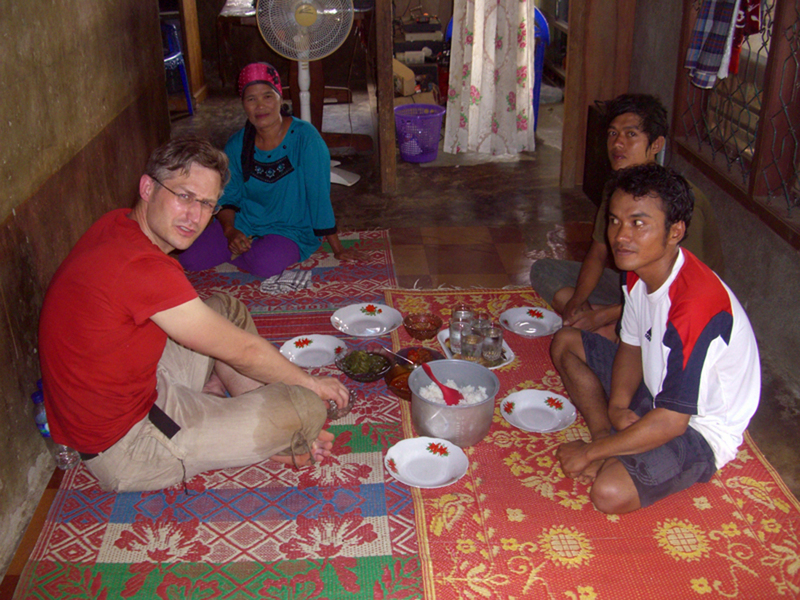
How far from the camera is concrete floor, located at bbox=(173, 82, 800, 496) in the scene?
2.77m

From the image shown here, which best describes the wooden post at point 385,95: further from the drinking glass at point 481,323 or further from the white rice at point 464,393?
the white rice at point 464,393

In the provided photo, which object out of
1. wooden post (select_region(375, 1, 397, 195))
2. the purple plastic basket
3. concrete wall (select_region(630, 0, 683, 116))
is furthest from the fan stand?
concrete wall (select_region(630, 0, 683, 116))

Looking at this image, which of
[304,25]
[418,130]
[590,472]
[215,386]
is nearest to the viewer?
[590,472]

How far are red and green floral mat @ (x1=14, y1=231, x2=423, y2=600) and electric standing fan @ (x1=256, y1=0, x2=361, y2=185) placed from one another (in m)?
3.02

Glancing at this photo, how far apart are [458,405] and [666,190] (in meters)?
0.93

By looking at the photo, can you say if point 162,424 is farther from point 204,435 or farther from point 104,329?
point 104,329

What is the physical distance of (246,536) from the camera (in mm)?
2066

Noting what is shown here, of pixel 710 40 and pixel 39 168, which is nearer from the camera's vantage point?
pixel 39 168

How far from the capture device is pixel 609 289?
10.0 feet

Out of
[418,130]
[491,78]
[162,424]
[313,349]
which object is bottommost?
[313,349]

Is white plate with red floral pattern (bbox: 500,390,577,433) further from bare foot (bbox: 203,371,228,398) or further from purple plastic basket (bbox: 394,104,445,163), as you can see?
purple plastic basket (bbox: 394,104,445,163)

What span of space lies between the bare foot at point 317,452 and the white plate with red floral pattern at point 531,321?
111 cm

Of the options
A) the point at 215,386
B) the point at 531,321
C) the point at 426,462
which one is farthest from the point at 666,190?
the point at 215,386

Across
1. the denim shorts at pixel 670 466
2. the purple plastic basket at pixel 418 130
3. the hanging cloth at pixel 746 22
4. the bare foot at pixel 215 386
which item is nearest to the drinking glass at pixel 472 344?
the denim shorts at pixel 670 466
